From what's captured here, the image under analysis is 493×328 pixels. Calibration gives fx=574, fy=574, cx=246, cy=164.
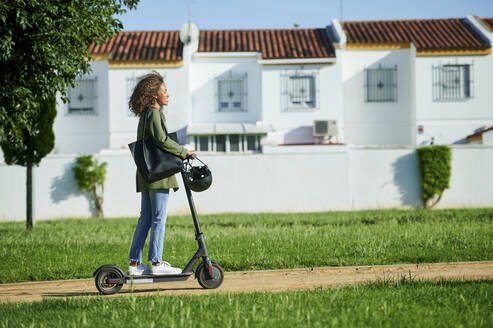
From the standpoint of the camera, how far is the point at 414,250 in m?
8.24

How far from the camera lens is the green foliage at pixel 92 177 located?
18500 millimetres

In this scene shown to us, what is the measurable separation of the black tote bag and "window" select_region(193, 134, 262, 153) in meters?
20.5

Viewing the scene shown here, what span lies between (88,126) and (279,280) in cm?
2327

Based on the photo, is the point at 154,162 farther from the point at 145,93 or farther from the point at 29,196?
the point at 29,196

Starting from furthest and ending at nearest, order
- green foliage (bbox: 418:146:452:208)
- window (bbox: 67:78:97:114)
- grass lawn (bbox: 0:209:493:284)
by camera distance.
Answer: window (bbox: 67:78:97:114) → green foliage (bbox: 418:146:452:208) → grass lawn (bbox: 0:209:493:284)

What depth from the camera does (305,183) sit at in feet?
63.1

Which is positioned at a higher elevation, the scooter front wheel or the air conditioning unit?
the air conditioning unit

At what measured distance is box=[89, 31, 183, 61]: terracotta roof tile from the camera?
27.0 m

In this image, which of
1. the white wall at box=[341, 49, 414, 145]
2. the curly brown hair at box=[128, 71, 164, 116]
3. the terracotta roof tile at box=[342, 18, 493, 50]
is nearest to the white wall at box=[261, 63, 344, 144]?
the white wall at box=[341, 49, 414, 145]

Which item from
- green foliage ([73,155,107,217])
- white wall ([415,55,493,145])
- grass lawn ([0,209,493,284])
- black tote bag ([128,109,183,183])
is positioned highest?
white wall ([415,55,493,145])

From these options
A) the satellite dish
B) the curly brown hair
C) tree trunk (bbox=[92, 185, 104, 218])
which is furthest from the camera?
the satellite dish

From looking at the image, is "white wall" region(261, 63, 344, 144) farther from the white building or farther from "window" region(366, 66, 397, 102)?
"window" region(366, 66, 397, 102)

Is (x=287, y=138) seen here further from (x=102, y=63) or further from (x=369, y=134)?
(x=102, y=63)

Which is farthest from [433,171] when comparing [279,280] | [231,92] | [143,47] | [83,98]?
[83,98]
